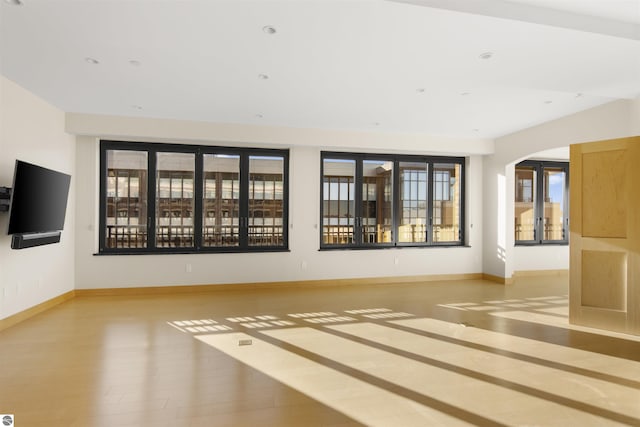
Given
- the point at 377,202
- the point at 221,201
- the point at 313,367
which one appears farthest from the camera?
the point at 377,202

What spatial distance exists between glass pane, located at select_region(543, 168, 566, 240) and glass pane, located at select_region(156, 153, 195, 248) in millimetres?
7713

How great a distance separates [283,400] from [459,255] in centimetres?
560

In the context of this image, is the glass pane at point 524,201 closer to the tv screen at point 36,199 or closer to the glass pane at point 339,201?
the glass pane at point 339,201

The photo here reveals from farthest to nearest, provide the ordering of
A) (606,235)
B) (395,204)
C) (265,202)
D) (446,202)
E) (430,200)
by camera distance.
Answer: (446,202) → (430,200) → (395,204) → (265,202) → (606,235)

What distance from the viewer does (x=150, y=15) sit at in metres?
2.61

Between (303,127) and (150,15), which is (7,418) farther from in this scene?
(303,127)

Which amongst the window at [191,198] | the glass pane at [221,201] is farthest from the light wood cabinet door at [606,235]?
the glass pane at [221,201]

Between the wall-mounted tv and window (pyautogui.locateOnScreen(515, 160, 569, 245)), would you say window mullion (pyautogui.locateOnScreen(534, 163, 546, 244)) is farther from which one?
the wall-mounted tv

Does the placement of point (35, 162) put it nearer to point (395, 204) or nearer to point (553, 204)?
point (395, 204)

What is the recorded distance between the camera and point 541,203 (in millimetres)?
7707

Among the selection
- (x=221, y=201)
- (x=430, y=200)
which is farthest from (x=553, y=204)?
A: (x=221, y=201)

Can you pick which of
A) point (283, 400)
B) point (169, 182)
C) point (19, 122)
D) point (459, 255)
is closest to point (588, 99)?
point (459, 255)

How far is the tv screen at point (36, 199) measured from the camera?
3.77 metres

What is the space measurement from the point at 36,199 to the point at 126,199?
5.89 feet
